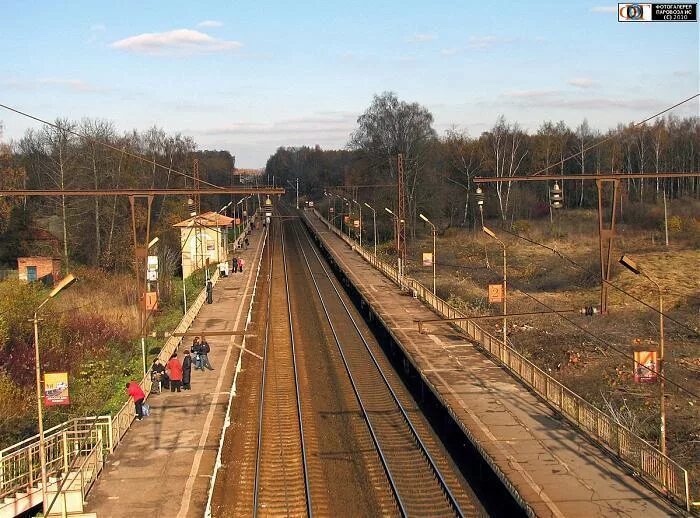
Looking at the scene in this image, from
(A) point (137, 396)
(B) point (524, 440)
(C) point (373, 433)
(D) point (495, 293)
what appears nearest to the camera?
(B) point (524, 440)

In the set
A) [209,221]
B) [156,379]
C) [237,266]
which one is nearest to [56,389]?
[156,379]

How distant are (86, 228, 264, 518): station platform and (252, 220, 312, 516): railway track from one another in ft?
3.80

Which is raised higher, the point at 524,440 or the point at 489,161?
the point at 489,161

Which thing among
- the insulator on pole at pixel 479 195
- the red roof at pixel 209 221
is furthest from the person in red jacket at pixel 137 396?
the red roof at pixel 209 221

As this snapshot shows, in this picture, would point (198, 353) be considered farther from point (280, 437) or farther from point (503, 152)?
point (503, 152)

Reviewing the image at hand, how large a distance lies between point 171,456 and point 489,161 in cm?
6366

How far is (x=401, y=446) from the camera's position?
19.3 meters

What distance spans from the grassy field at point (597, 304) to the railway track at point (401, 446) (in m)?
4.99

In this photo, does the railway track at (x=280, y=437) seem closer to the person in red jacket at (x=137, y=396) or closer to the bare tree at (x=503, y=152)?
the person in red jacket at (x=137, y=396)

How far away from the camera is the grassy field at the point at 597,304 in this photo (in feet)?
74.3

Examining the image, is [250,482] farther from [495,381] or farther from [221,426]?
[495,381]

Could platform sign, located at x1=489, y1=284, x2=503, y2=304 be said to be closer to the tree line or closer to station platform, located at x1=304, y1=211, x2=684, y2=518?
station platform, located at x1=304, y1=211, x2=684, y2=518

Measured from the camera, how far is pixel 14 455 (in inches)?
615

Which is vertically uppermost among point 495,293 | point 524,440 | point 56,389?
point 495,293
